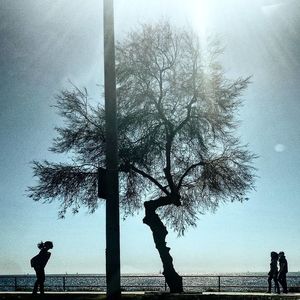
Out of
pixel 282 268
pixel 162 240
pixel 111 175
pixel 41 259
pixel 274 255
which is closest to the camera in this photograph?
pixel 111 175

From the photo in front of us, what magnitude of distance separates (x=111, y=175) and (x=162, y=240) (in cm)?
1406

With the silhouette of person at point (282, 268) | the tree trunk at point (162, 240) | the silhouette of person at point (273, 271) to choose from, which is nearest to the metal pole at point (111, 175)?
the tree trunk at point (162, 240)

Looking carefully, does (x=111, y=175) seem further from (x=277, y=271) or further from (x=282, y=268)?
(x=277, y=271)

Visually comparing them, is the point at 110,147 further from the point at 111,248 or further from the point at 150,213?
the point at 150,213

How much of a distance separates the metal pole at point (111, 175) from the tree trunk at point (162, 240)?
1360cm

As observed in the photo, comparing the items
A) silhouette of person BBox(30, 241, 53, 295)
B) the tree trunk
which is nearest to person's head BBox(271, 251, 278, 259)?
the tree trunk

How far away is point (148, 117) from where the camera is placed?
22.6 meters

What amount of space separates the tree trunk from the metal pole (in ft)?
44.6

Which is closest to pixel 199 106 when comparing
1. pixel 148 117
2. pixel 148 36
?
pixel 148 117

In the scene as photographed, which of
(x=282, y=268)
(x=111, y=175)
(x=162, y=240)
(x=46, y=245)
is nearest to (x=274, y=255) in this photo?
(x=282, y=268)

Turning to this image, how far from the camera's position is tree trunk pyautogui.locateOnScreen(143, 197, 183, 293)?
2255cm

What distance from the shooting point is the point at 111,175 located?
9.02 metres

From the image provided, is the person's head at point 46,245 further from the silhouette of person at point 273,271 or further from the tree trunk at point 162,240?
the silhouette of person at point 273,271

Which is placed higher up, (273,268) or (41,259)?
(41,259)
